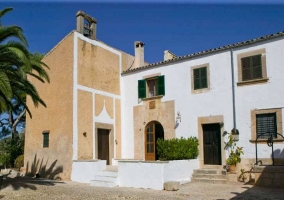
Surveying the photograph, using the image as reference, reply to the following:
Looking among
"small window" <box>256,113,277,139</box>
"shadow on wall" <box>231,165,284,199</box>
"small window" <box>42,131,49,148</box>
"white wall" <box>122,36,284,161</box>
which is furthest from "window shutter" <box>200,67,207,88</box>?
"small window" <box>42,131,49,148</box>

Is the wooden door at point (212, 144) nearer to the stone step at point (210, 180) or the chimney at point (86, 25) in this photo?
the stone step at point (210, 180)

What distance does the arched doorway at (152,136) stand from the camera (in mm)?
16850

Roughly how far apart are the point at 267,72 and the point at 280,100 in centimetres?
129

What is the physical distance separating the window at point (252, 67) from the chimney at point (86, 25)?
26.6 feet

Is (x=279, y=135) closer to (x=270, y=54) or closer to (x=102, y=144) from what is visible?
(x=270, y=54)

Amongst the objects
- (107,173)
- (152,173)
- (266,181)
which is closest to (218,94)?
(266,181)

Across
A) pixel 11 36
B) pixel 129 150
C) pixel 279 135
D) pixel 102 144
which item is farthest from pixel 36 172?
pixel 279 135

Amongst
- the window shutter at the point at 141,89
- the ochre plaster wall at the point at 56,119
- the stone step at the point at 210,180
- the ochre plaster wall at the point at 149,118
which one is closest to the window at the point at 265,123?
the stone step at the point at 210,180

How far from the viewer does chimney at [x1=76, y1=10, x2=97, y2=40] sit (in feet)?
56.2

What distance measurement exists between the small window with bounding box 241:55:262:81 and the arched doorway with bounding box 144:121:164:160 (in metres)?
5.25

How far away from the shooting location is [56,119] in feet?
53.4

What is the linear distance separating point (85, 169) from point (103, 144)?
2.73 meters

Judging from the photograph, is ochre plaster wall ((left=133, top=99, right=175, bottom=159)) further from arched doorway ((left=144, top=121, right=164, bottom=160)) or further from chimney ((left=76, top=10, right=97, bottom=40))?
chimney ((left=76, top=10, right=97, bottom=40))

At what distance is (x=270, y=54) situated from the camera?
13328 millimetres
